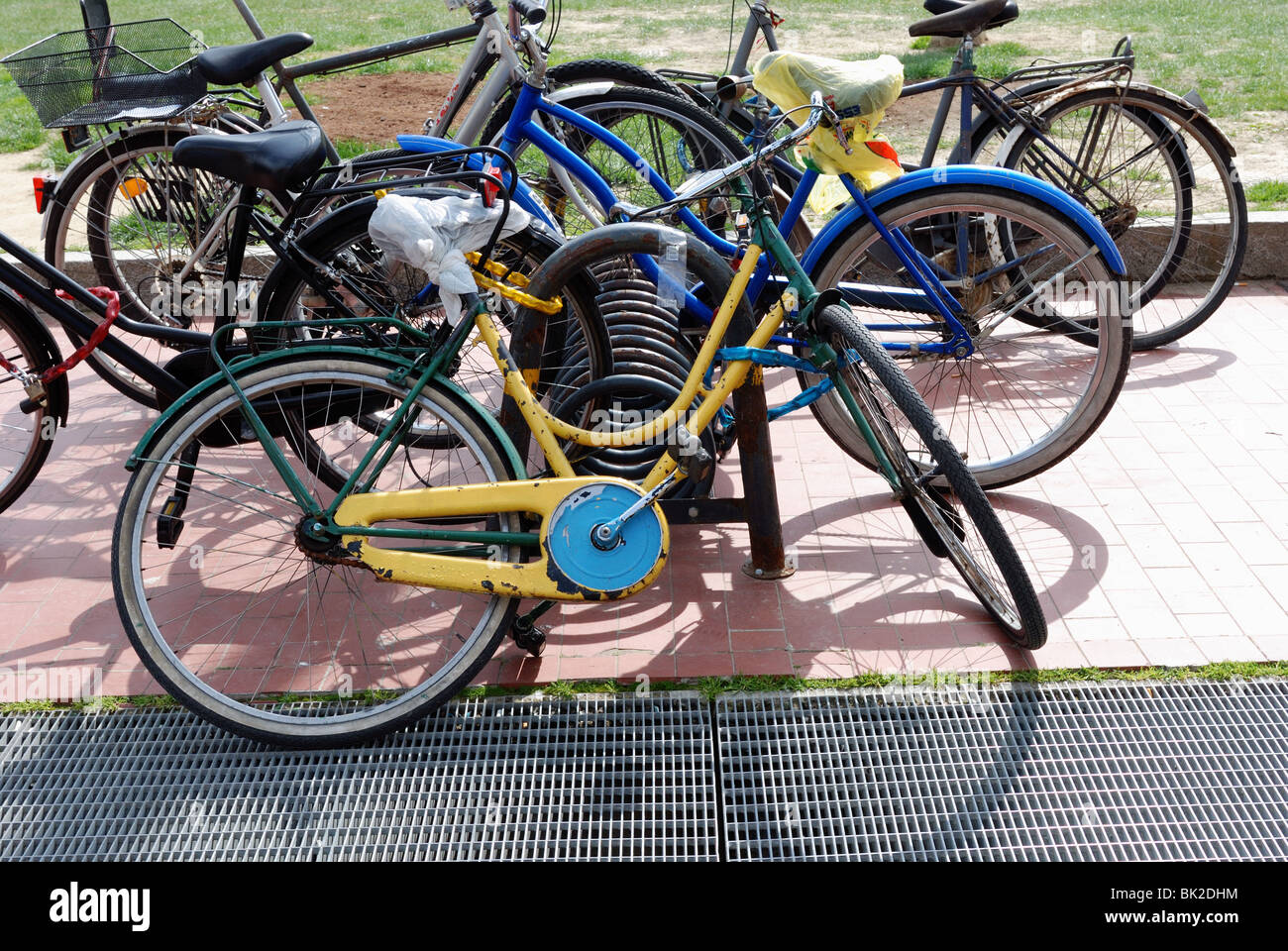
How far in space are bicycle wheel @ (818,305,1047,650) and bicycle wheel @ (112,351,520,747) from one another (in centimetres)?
106

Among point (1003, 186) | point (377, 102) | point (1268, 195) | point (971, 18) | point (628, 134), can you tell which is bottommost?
point (377, 102)

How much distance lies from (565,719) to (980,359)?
2779 mm

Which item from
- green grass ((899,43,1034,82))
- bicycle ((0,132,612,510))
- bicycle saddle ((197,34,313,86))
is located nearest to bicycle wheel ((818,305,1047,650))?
bicycle ((0,132,612,510))

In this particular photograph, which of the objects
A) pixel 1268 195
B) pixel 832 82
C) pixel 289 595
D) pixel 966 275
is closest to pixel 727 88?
pixel 832 82

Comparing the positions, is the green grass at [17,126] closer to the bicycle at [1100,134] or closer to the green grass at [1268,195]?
the bicycle at [1100,134]

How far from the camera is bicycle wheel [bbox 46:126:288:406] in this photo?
4891 millimetres

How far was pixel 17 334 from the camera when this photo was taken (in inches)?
155

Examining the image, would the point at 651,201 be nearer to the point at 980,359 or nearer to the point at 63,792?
the point at 980,359

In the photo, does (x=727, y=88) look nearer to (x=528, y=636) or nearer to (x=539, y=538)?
(x=539, y=538)

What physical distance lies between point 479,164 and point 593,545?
1398mm

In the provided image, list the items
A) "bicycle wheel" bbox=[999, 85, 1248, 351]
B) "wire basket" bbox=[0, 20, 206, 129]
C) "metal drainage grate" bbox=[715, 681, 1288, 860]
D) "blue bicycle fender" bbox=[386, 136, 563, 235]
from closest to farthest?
"metal drainage grate" bbox=[715, 681, 1288, 860], "blue bicycle fender" bbox=[386, 136, 563, 235], "wire basket" bbox=[0, 20, 206, 129], "bicycle wheel" bbox=[999, 85, 1248, 351]

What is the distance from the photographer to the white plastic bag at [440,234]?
10.1ft

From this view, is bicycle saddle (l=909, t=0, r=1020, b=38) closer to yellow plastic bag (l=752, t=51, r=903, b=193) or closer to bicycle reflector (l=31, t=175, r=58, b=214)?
yellow plastic bag (l=752, t=51, r=903, b=193)

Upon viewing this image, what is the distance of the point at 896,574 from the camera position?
391cm
